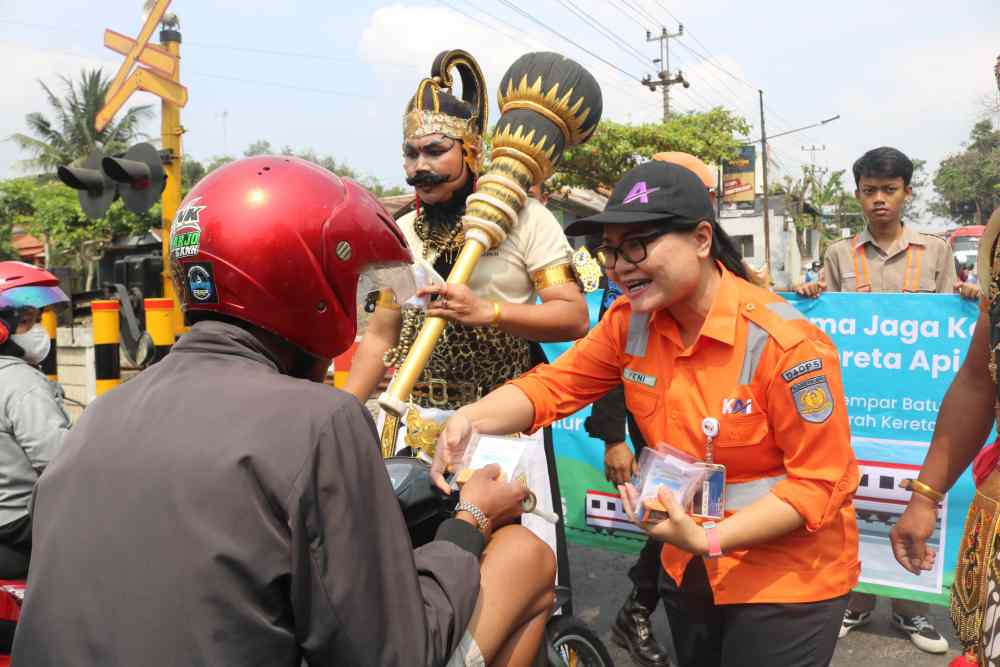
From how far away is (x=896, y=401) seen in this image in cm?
404

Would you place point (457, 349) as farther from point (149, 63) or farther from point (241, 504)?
point (149, 63)

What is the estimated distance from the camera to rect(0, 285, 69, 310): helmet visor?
3.48m

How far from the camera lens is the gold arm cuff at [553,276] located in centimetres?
298

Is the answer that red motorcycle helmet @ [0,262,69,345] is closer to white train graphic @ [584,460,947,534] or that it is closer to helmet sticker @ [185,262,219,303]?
helmet sticker @ [185,262,219,303]

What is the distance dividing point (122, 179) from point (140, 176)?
0.77 ft

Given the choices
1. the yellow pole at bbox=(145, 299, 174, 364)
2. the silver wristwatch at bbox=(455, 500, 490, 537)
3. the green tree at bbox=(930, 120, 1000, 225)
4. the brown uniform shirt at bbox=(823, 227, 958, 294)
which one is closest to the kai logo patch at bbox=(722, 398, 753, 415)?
the silver wristwatch at bbox=(455, 500, 490, 537)

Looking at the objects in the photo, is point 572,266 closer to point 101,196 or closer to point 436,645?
point 436,645

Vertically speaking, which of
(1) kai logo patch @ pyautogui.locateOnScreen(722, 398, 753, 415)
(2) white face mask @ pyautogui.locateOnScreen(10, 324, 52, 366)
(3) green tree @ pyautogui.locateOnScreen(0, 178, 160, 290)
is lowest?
(1) kai logo patch @ pyautogui.locateOnScreen(722, 398, 753, 415)

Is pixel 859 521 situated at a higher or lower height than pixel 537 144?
lower

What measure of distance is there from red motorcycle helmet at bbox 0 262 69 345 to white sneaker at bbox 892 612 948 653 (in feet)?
14.0

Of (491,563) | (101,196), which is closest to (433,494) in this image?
(491,563)

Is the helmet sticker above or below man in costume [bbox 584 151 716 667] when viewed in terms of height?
above

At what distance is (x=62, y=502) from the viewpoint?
49.9 inches

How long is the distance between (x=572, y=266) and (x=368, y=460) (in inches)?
73.9
